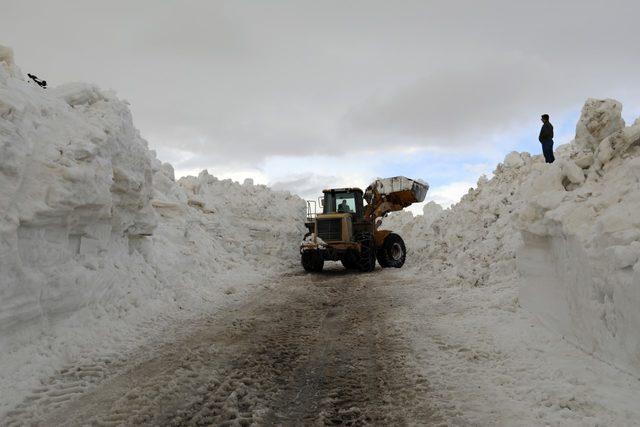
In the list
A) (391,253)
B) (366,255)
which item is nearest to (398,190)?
(391,253)

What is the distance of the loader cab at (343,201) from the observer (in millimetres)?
17031

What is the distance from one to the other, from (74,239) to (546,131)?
10.1 m

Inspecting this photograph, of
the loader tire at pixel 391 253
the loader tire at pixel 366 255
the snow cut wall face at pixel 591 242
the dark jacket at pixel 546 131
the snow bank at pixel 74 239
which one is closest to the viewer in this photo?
the snow cut wall face at pixel 591 242

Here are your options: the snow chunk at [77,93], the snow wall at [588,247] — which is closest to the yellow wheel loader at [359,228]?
the snow wall at [588,247]

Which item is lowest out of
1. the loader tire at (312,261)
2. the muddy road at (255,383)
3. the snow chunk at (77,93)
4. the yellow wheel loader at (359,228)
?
the muddy road at (255,383)

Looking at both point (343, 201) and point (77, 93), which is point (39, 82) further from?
point (343, 201)

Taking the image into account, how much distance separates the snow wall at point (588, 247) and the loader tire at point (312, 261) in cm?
680

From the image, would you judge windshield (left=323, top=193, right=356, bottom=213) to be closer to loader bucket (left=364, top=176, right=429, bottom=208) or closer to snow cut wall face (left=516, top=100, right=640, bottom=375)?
loader bucket (left=364, top=176, right=429, bottom=208)

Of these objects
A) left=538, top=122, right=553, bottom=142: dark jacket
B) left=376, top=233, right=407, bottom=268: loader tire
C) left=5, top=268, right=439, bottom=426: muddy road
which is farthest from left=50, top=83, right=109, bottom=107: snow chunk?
left=376, top=233, right=407, bottom=268: loader tire

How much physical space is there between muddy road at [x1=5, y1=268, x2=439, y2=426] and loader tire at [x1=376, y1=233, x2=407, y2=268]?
889 cm

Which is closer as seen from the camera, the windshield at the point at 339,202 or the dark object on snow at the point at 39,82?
the dark object on snow at the point at 39,82

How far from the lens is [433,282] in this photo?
1112 centimetres

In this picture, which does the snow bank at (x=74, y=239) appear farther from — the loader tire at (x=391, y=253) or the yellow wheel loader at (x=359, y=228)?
the loader tire at (x=391, y=253)

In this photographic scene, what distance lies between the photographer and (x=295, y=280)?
13.6 meters
